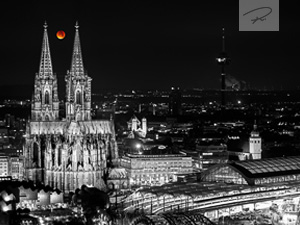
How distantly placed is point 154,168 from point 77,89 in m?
9.12

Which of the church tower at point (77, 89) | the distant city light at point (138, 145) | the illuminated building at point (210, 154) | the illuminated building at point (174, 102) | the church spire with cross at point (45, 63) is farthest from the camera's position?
the illuminated building at point (174, 102)

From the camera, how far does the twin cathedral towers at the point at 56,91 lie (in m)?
64.3

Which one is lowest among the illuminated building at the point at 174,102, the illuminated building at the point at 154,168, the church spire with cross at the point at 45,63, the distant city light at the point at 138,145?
the illuminated building at the point at 154,168

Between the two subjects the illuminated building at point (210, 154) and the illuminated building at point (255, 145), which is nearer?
the illuminated building at point (210, 154)

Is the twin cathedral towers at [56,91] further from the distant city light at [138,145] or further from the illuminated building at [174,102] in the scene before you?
the illuminated building at [174,102]

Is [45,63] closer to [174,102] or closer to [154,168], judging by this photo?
[154,168]

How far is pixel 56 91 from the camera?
219ft

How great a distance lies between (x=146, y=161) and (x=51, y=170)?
31.8 feet

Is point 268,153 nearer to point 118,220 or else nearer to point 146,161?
point 146,161

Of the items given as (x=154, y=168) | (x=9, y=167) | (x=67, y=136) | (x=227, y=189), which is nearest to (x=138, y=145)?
(x=154, y=168)

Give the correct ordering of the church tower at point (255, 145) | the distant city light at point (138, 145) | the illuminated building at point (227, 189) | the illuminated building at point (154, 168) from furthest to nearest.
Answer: the distant city light at point (138, 145) → the church tower at point (255, 145) → the illuminated building at point (154, 168) → the illuminated building at point (227, 189)

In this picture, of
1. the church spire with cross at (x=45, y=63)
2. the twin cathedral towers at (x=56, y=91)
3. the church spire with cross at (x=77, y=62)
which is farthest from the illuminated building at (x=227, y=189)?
the church spire with cross at (x=45, y=63)

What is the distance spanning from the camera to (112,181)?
6181cm

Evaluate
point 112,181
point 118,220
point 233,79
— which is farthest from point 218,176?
point 233,79
